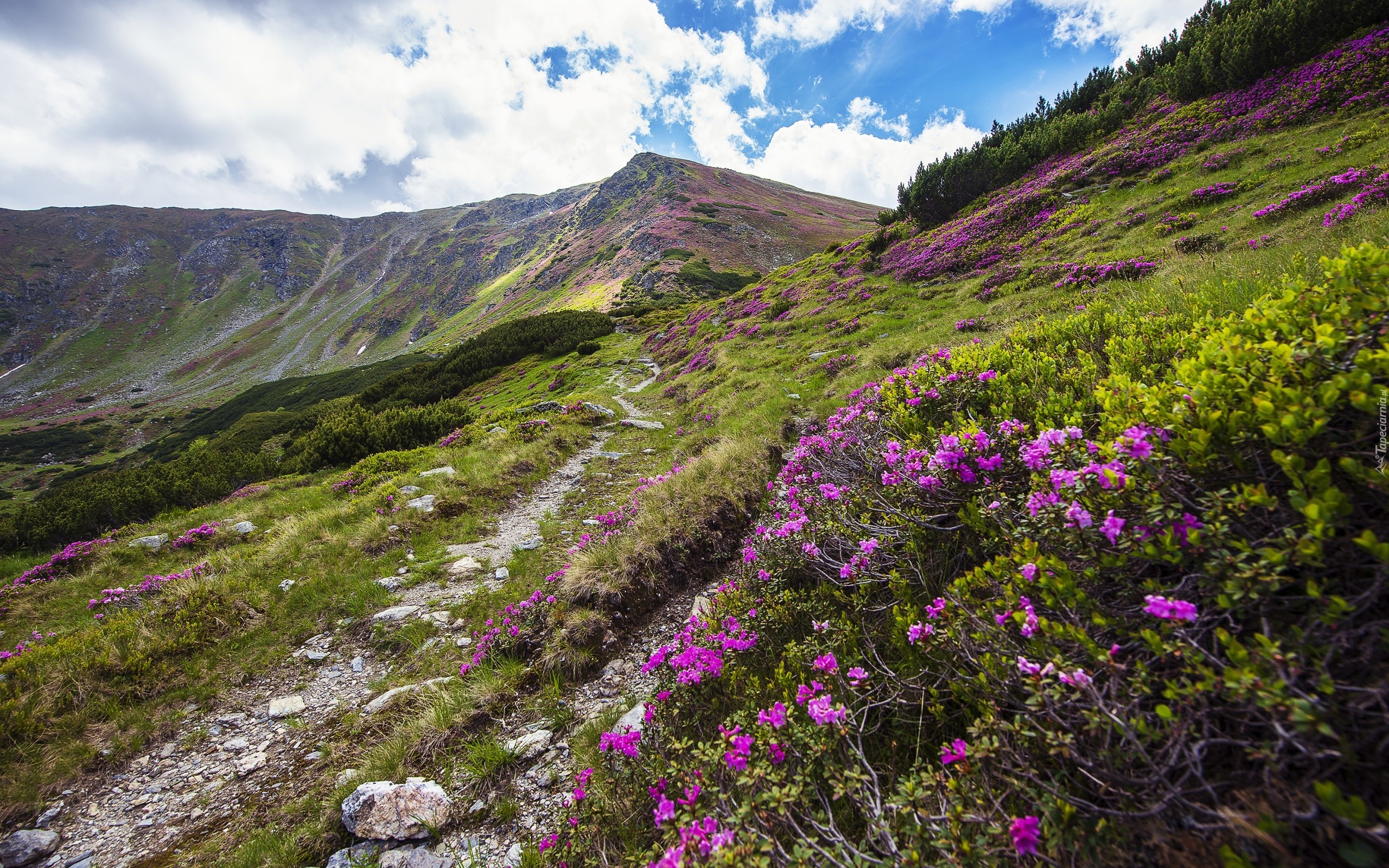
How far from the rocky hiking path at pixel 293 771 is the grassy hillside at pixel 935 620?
0.43ft

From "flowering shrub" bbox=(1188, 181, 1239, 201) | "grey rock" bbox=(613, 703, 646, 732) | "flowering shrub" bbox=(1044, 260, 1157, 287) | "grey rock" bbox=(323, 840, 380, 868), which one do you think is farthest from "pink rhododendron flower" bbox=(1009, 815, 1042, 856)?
"flowering shrub" bbox=(1188, 181, 1239, 201)

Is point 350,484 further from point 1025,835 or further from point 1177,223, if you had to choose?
point 1177,223

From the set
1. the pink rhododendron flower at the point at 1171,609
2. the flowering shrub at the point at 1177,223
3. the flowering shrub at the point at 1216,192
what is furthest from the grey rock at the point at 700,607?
the flowering shrub at the point at 1216,192

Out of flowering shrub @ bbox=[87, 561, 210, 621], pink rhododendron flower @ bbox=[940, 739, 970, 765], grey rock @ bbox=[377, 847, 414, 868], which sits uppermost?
flowering shrub @ bbox=[87, 561, 210, 621]

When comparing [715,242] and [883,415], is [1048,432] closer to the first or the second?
[883,415]

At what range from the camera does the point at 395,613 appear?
23.6 ft

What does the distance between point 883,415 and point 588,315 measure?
43.6m

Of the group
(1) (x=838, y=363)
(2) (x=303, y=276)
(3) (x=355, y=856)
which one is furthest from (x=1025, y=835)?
(2) (x=303, y=276)

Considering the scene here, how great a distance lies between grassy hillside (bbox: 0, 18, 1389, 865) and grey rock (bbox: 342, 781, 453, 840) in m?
0.19

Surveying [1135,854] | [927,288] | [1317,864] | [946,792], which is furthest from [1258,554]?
[927,288]

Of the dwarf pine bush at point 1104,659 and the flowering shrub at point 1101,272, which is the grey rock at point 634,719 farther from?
the flowering shrub at point 1101,272

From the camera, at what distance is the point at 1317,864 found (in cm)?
130

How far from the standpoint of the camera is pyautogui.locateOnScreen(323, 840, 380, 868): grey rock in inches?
138

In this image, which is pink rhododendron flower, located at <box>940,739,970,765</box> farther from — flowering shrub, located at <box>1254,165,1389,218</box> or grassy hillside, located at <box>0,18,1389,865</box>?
flowering shrub, located at <box>1254,165,1389,218</box>
